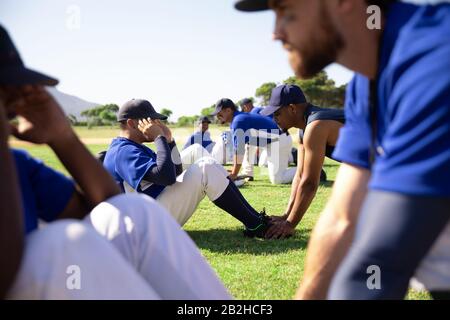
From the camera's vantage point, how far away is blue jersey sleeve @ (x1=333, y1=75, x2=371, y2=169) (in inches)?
70.7

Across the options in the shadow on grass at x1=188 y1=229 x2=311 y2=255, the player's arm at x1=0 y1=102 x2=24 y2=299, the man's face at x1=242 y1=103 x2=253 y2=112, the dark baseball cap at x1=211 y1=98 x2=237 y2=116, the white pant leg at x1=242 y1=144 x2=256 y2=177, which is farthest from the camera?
the man's face at x1=242 y1=103 x2=253 y2=112

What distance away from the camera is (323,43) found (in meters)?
1.65

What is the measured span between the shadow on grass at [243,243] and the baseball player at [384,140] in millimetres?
2535

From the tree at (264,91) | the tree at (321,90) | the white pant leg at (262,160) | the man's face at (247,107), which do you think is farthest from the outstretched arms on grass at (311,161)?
the tree at (264,91)

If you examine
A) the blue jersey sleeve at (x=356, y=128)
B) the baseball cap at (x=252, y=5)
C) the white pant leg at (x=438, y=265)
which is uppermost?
the baseball cap at (x=252, y=5)

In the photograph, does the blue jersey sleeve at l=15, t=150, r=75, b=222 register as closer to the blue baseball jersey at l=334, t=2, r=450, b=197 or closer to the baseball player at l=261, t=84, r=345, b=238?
the blue baseball jersey at l=334, t=2, r=450, b=197

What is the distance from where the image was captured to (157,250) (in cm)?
175

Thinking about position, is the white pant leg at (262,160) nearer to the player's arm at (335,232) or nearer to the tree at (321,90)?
the player's arm at (335,232)

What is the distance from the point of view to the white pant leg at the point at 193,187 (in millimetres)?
5020

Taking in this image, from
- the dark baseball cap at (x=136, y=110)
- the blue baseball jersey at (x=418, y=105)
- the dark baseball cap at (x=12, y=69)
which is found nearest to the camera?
the blue baseball jersey at (x=418, y=105)

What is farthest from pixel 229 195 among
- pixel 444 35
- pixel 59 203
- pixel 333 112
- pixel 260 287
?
pixel 444 35

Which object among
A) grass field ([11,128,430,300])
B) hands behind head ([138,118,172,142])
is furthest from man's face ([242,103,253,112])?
hands behind head ([138,118,172,142])

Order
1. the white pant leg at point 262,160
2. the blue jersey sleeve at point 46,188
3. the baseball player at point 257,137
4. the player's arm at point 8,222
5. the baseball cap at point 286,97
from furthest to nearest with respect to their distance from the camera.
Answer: the white pant leg at point 262,160 → the baseball player at point 257,137 → the baseball cap at point 286,97 → the blue jersey sleeve at point 46,188 → the player's arm at point 8,222

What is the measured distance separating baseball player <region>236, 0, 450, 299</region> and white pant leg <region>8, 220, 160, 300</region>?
2.16 feet
